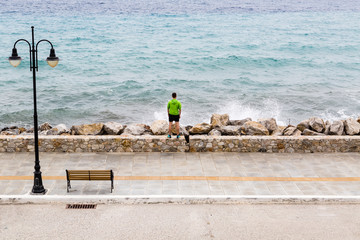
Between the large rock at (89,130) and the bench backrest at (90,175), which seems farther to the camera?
the large rock at (89,130)

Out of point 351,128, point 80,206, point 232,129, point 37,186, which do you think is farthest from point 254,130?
point 37,186

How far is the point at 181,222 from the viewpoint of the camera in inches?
456

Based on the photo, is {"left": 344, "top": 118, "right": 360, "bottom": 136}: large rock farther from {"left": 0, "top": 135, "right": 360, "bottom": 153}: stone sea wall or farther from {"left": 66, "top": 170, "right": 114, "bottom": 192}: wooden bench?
{"left": 66, "top": 170, "right": 114, "bottom": 192}: wooden bench

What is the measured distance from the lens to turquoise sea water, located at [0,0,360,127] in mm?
34719

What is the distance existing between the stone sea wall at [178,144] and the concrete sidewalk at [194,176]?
243 millimetres

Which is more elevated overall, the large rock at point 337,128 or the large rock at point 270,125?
the large rock at point 337,128

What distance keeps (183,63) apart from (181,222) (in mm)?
43287

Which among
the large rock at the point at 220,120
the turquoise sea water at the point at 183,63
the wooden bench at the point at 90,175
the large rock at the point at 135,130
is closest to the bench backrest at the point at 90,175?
the wooden bench at the point at 90,175

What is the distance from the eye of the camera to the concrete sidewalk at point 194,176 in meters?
12.8

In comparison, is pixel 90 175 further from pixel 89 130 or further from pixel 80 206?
pixel 89 130

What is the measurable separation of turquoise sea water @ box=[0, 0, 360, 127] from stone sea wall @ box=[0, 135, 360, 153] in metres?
14.4

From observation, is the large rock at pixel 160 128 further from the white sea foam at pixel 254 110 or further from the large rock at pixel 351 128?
the white sea foam at pixel 254 110

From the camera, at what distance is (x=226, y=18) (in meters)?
87.2

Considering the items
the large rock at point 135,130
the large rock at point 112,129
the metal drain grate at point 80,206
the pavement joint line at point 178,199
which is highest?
the large rock at point 112,129
